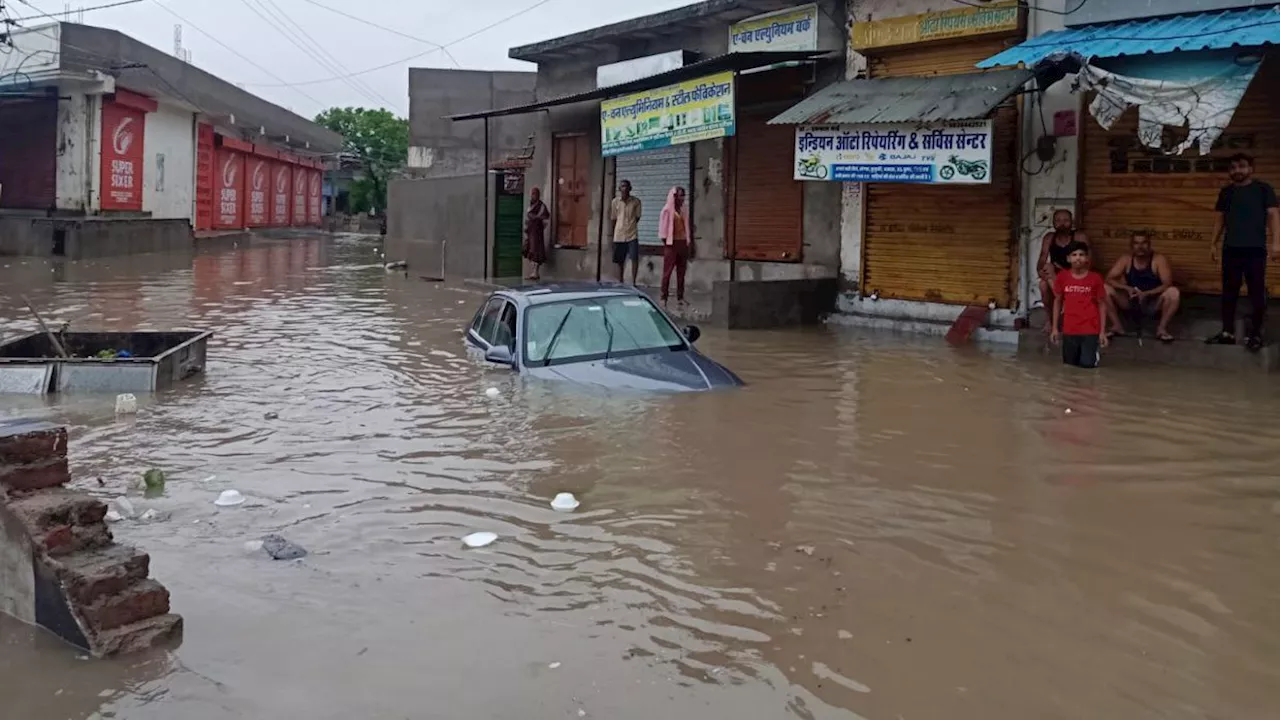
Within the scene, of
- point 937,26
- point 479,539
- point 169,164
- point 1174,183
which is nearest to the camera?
point 479,539

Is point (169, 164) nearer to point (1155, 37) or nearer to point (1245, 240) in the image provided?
point (1155, 37)

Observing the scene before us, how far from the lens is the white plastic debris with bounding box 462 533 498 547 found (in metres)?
5.30

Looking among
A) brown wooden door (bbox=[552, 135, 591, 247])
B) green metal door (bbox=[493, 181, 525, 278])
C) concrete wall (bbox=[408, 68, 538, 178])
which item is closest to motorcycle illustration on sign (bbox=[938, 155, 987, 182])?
brown wooden door (bbox=[552, 135, 591, 247])

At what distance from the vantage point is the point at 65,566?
156 inches

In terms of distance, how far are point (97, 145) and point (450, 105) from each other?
570 inches

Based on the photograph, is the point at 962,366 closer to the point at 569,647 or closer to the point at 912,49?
the point at 912,49

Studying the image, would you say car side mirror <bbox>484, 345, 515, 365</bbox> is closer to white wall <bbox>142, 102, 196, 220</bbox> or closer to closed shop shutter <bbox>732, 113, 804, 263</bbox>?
closed shop shutter <bbox>732, 113, 804, 263</bbox>

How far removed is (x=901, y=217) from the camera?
14.5 meters

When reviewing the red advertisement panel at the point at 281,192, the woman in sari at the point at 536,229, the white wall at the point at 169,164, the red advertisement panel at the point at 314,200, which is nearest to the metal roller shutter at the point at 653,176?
the woman in sari at the point at 536,229

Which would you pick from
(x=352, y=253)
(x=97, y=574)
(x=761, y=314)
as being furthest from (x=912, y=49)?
(x=352, y=253)

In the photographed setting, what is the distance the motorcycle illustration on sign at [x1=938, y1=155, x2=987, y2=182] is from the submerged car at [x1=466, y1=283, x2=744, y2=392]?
4.91 metres

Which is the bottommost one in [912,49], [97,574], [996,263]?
[97,574]

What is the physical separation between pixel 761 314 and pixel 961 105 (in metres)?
3.56

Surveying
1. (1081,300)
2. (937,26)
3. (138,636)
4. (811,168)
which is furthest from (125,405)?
(937,26)
